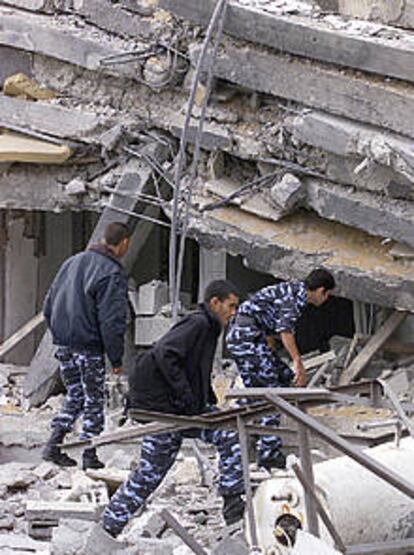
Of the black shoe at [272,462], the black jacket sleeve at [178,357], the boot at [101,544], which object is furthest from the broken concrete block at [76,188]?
the boot at [101,544]

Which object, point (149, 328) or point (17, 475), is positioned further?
point (149, 328)

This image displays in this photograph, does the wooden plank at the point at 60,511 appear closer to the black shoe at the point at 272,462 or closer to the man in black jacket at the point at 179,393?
the man in black jacket at the point at 179,393

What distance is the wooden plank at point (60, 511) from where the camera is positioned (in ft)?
29.8

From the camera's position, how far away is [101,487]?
9883 millimetres

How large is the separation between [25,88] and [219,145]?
215 centimetres

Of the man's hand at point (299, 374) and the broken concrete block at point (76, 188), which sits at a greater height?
the broken concrete block at point (76, 188)

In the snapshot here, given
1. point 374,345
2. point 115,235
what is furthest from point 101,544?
point 374,345

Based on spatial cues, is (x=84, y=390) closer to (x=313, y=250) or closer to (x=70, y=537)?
(x=70, y=537)

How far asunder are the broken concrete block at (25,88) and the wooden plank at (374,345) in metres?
3.39

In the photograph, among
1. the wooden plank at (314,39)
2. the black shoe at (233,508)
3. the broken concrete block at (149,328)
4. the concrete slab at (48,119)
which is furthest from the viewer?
the broken concrete block at (149,328)

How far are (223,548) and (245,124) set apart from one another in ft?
19.1

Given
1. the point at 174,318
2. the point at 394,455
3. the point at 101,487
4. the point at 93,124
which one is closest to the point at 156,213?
the point at 93,124

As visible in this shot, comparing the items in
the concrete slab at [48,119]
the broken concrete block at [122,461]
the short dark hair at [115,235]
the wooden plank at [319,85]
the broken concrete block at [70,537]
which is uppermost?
the wooden plank at [319,85]

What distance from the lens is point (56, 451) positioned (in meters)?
10.5
